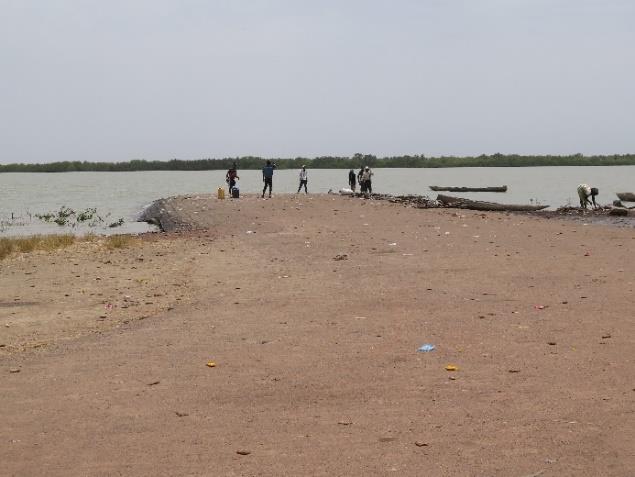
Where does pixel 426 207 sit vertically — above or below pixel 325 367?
above

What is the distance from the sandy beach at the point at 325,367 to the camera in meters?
4.88

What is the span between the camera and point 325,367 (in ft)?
22.8

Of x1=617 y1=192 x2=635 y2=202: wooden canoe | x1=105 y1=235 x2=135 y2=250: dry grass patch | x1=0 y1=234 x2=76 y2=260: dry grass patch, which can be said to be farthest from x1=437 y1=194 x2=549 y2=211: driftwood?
x1=0 y1=234 x2=76 y2=260: dry grass patch

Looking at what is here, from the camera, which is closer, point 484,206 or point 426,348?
point 426,348

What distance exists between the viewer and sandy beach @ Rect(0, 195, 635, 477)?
4875 mm

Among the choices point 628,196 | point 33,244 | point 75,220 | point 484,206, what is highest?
point 484,206

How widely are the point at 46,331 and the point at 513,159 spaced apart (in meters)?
118

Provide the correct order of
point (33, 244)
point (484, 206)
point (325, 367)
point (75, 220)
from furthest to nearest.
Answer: point (75, 220), point (484, 206), point (33, 244), point (325, 367)

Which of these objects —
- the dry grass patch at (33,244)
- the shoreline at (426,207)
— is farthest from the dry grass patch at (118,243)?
the shoreline at (426,207)

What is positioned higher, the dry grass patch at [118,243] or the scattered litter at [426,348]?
the scattered litter at [426,348]

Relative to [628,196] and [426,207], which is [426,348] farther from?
[628,196]

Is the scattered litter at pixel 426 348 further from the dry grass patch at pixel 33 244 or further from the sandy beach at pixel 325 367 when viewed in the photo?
the dry grass patch at pixel 33 244

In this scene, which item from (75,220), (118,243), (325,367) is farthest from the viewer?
(75,220)

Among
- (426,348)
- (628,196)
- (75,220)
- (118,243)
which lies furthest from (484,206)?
(426,348)
